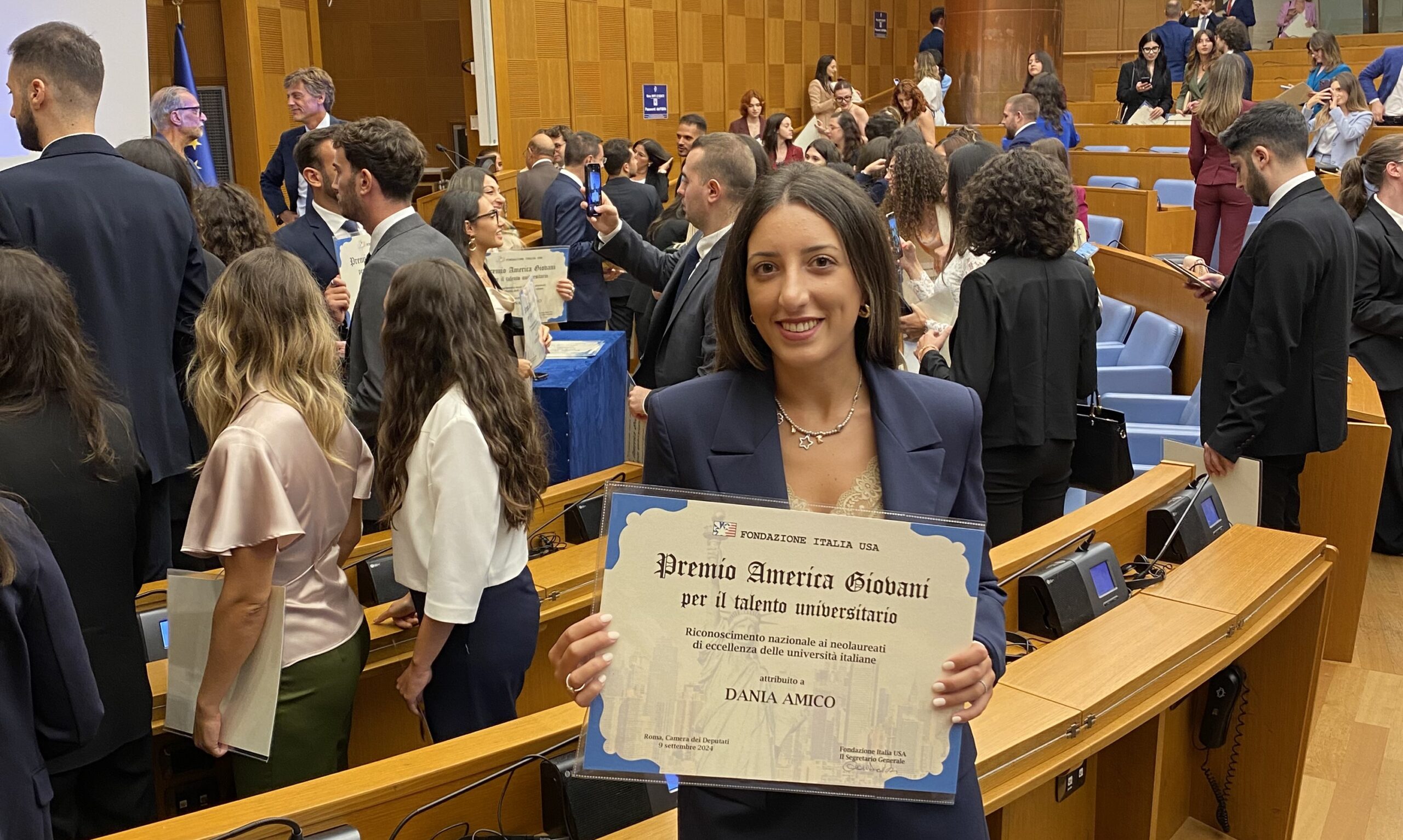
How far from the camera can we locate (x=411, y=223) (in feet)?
11.8

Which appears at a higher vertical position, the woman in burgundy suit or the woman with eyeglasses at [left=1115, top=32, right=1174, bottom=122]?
the woman with eyeglasses at [left=1115, top=32, right=1174, bottom=122]

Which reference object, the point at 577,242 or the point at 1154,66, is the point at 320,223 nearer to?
the point at 577,242

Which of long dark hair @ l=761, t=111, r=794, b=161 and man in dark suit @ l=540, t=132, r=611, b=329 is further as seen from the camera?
long dark hair @ l=761, t=111, r=794, b=161

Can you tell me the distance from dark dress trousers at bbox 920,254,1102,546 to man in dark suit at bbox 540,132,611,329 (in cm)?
332

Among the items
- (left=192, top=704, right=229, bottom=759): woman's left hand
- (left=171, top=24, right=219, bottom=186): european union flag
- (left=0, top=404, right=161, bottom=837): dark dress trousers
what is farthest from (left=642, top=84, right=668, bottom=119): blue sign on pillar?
(left=192, top=704, right=229, bottom=759): woman's left hand

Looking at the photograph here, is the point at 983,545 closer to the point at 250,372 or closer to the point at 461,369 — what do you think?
the point at 461,369

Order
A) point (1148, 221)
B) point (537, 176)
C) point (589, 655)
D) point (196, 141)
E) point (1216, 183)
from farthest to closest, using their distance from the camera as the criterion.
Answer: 1. point (1148, 221)
2. point (537, 176)
3. point (1216, 183)
4. point (196, 141)
5. point (589, 655)

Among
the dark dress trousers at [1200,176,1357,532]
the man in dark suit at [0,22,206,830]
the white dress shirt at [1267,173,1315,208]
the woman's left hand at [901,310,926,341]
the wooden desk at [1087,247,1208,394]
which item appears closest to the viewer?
the man in dark suit at [0,22,206,830]

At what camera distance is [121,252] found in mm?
3289

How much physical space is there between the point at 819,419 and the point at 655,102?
40.6 ft

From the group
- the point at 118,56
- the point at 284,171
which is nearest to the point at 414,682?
the point at 118,56

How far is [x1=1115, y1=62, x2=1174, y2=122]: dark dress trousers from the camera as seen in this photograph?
12414 millimetres

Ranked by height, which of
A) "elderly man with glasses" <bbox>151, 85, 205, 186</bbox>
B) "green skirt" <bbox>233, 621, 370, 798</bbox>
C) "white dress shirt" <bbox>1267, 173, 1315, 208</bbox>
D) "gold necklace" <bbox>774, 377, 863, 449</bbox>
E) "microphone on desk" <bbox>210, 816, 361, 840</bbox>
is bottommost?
"green skirt" <bbox>233, 621, 370, 798</bbox>

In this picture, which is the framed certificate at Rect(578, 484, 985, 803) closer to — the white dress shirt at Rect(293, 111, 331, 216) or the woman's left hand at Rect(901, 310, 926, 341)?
the woman's left hand at Rect(901, 310, 926, 341)
